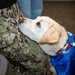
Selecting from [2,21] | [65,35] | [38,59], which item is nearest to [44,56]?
[38,59]

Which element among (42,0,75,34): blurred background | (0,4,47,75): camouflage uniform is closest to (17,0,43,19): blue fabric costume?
(0,4,47,75): camouflage uniform

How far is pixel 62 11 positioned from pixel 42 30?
1668 millimetres

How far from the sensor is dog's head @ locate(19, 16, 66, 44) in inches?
38.0

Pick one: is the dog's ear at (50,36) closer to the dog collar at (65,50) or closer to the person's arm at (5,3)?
the dog collar at (65,50)

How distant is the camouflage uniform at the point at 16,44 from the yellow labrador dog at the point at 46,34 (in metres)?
0.04

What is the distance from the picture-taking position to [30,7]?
47.5 inches

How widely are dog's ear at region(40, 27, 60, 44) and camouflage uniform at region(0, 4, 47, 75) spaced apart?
105mm

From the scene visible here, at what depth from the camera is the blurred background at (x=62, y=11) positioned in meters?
2.32

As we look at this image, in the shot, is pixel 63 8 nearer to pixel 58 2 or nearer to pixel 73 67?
pixel 58 2

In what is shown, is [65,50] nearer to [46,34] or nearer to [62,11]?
[46,34]

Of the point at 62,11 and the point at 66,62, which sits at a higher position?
the point at 66,62

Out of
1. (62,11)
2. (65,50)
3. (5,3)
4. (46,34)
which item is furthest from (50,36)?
(62,11)

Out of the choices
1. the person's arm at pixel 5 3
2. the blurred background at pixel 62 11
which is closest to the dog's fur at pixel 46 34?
the person's arm at pixel 5 3

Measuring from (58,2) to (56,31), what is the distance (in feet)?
6.43
